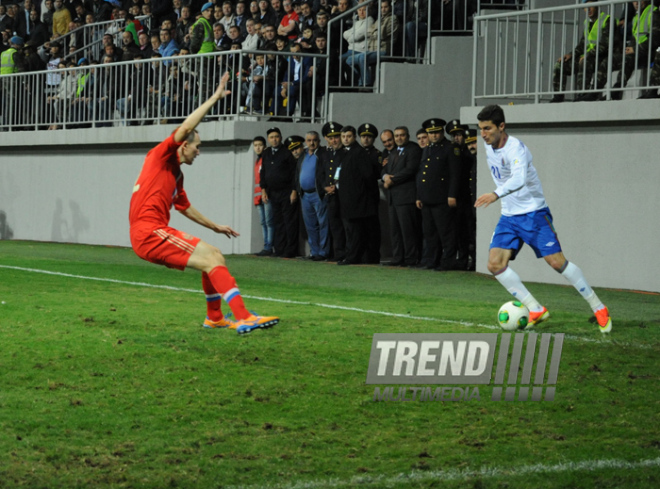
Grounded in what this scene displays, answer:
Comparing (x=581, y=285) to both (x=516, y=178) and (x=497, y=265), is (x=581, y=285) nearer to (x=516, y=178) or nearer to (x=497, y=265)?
(x=497, y=265)

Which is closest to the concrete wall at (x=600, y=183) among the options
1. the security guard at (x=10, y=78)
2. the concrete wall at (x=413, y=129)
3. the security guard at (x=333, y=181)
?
the concrete wall at (x=413, y=129)

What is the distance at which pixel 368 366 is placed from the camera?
24.1 ft

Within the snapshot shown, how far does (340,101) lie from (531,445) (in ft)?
49.3

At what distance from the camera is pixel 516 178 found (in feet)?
29.7

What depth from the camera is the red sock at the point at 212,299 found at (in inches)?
351

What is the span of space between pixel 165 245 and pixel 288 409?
9.21 feet

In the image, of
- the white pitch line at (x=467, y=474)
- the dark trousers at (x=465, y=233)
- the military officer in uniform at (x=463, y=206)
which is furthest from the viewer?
the dark trousers at (x=465, y=233)

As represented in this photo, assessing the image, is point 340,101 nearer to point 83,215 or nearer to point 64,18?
point 83,215

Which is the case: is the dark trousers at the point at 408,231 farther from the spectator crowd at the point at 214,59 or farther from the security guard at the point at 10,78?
the security guard at the point at 10,78

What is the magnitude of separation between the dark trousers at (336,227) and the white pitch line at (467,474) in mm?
12824

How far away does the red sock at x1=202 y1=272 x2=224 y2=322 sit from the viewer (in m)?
8.91

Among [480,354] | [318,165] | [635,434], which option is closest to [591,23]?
[318,165]

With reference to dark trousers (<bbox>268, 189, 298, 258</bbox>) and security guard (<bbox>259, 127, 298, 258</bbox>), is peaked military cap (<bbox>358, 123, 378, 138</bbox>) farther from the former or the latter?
dark trousers (<bbox>268, 189, 298, 258</bbox>)

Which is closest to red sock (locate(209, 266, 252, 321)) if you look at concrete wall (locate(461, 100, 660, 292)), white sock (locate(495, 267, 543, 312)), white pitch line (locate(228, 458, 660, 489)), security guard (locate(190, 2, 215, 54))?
white sock (locate(495, 267, 543, 312))
